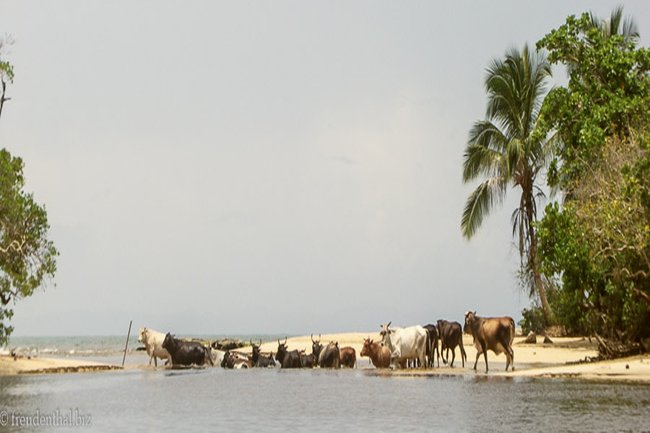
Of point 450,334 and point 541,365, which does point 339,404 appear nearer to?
point 541,365

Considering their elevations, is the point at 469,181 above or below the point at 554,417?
above

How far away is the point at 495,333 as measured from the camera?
33.7 m

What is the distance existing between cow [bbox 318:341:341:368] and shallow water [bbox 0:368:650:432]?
31.4ft

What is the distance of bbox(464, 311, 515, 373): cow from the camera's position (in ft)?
110

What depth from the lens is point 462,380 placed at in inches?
1184

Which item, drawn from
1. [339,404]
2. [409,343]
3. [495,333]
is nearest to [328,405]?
[339,404]

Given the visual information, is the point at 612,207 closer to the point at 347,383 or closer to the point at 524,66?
the point at 347,383

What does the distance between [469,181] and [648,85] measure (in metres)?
17.2

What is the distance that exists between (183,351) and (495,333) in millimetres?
18459

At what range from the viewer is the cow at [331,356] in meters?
43.2

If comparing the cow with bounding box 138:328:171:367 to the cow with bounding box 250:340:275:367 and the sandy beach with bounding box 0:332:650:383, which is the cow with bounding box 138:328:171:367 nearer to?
the sandy beach with bounding box 0:332:650:383

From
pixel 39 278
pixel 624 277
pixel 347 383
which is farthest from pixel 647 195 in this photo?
pixel 39 278

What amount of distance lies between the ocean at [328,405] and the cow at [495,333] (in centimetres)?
203

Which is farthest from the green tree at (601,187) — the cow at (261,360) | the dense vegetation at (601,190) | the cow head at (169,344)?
the cow head at (169,344)
